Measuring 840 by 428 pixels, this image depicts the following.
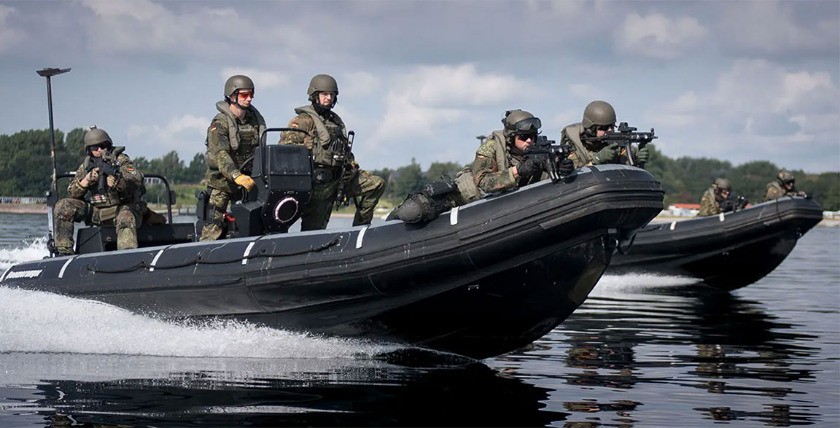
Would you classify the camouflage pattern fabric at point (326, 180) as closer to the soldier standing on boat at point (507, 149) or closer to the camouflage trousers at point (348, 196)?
the camouflage trousers at point (348, 196)

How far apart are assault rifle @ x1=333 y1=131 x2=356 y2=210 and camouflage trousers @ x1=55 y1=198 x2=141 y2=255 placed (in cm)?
207

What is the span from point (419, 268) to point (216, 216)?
9.47 feet

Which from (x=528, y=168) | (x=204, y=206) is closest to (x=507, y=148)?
(x=528, y=168)

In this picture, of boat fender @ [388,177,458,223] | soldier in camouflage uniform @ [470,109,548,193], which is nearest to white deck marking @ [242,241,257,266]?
boat fender @ [388,177,458,223]

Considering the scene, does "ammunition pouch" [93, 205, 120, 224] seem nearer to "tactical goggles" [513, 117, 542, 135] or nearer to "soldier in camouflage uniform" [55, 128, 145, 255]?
"soldier in camouflage uniform" [55, 128, 145, 255]

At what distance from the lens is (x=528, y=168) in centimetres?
1023

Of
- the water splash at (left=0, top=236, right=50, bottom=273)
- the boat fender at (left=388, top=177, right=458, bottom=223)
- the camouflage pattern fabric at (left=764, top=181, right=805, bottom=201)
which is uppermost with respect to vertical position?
the camouflage pattern fabric at (left=764, top=181, right=805, bottom=201)

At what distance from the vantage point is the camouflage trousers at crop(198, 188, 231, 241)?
12391 millimetres

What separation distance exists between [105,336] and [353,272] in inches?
106

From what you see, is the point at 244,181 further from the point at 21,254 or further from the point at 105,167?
the point at 21,254

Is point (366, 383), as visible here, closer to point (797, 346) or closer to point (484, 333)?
point (484, 333)

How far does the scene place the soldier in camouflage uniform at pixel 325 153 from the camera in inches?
482

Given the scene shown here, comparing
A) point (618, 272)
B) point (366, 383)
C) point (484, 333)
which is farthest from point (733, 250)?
point (366, 383)

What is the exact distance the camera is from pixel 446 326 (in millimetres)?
10844
